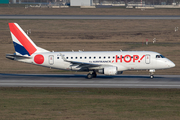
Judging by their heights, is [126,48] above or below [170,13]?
below

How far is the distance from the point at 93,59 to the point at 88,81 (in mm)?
3559

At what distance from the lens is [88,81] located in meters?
42.5

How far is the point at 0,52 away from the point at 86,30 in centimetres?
2563

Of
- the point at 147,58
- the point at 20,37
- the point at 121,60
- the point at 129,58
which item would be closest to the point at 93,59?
the point at 121,60

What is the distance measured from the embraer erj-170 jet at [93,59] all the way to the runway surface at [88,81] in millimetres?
1546

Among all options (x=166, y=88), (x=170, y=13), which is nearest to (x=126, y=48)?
(x=166, y=88)

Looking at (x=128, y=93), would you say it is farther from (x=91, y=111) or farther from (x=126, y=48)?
(x=126, y=48)

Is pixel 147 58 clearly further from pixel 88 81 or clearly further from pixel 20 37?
pixel 20 37

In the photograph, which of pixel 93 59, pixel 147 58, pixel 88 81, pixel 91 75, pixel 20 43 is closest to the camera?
pixel 88 81

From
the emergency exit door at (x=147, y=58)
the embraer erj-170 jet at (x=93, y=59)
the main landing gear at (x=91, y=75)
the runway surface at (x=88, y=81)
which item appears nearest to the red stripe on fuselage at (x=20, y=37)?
the embraer erj-170 jet at (x=93, y=59)

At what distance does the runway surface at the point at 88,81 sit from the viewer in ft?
128

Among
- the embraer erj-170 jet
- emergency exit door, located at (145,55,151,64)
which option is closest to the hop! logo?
the embraer erj-170 jet

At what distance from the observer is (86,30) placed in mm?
82312

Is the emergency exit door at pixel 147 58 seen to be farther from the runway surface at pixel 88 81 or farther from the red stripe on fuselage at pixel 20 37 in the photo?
the red stripe on fuselage at pixel 20 37
